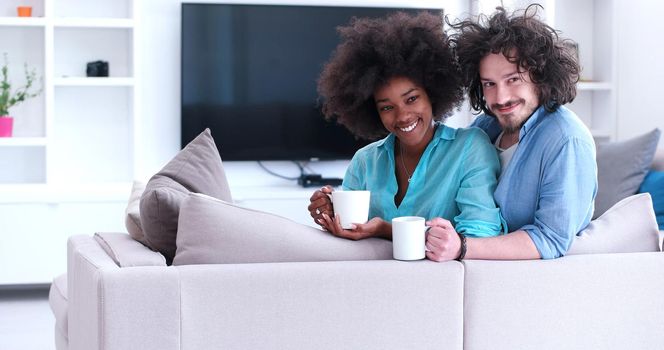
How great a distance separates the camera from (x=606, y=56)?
547 cm

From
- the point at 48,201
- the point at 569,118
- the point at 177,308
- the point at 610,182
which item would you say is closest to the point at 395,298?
the point at 177,308

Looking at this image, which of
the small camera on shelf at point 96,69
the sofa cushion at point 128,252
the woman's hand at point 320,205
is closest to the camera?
the sofa cushion at point 128,252

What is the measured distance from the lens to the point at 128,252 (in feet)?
6.32

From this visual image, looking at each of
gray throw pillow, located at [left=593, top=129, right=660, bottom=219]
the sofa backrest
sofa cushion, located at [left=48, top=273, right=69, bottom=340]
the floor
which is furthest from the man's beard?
the floor

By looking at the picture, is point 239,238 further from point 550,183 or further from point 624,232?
point 624,232

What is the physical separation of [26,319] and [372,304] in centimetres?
296

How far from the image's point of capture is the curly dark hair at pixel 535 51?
7.11ft

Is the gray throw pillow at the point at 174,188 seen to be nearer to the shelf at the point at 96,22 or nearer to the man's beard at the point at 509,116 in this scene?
the man's beard at the point at 509,116

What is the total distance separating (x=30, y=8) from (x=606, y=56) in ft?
10.7

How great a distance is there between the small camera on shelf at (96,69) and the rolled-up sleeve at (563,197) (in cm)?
357

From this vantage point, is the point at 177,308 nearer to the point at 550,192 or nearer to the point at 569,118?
the point at 550,192

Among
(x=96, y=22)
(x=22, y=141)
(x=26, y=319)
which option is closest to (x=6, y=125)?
(x=22, y=141)

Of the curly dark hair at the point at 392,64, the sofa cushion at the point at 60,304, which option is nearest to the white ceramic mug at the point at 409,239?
the curly dark hair at the point at 392,64

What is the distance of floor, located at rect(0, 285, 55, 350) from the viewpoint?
3.82 meters
